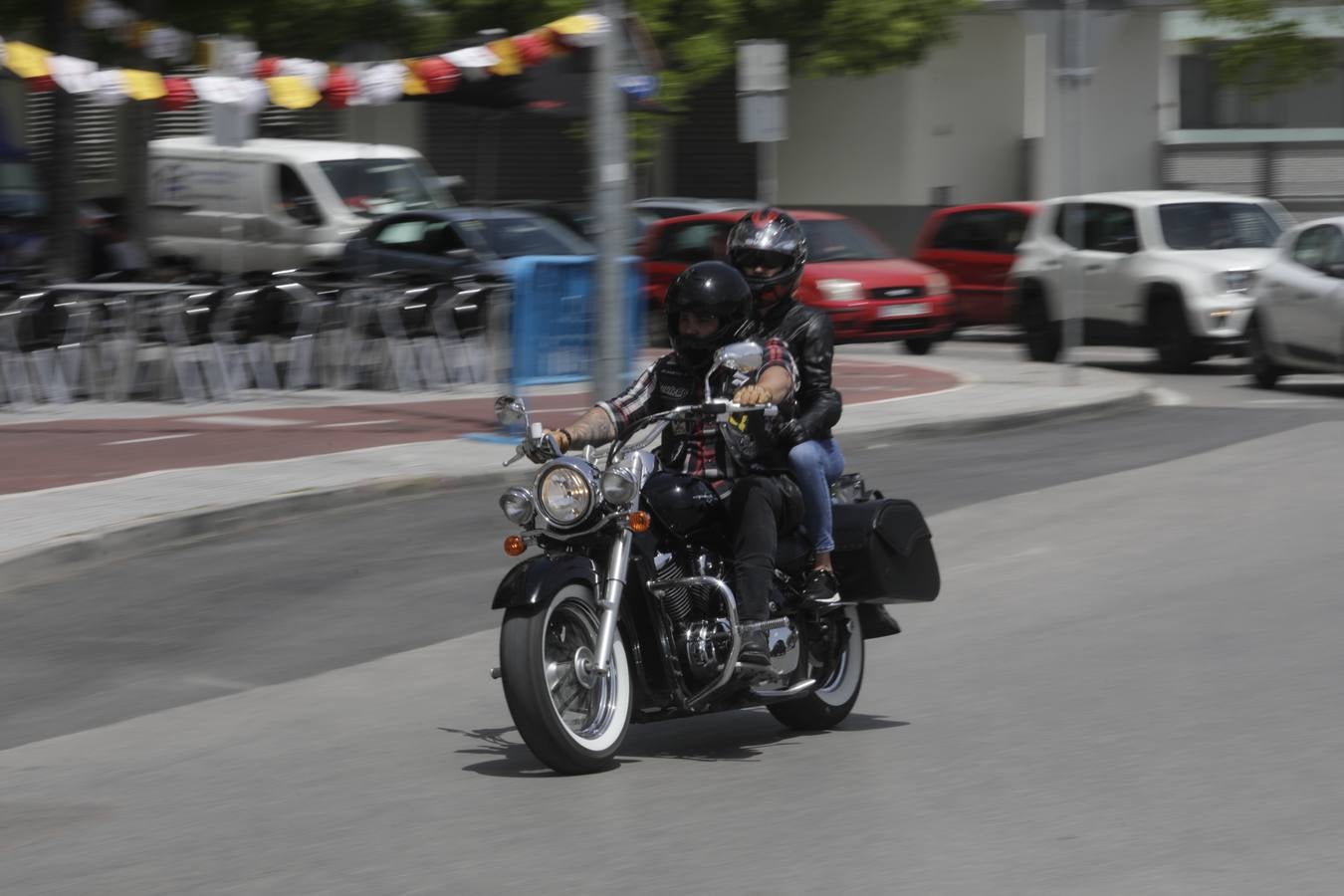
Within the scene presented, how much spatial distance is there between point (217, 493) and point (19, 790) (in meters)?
5.85

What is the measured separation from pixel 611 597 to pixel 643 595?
26cm

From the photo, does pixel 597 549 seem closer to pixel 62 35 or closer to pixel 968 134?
pixel 62 35

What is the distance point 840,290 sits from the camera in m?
22.9

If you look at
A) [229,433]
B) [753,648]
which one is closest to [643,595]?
[753,648]

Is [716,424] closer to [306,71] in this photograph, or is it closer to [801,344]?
[801,344]

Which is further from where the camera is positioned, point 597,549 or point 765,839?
point 597,549

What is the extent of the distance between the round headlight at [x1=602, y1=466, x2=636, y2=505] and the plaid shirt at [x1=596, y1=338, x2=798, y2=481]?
0.51 m

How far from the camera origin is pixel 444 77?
62.6 feet

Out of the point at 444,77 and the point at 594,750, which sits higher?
the point at 444,77

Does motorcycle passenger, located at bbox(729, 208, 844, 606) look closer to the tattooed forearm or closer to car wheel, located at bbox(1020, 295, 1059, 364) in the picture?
the tattooed forearm

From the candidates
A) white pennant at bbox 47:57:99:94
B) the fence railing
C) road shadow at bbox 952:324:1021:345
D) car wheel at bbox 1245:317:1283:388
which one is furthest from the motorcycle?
road shadow at bbox 952:324:1021:345

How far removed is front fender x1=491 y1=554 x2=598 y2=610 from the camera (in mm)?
5762

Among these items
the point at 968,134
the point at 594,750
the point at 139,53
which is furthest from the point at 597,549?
the point at 968,134

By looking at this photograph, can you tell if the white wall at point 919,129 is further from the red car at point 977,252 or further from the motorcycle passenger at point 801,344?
the motorcycle passenger at point 801,344
